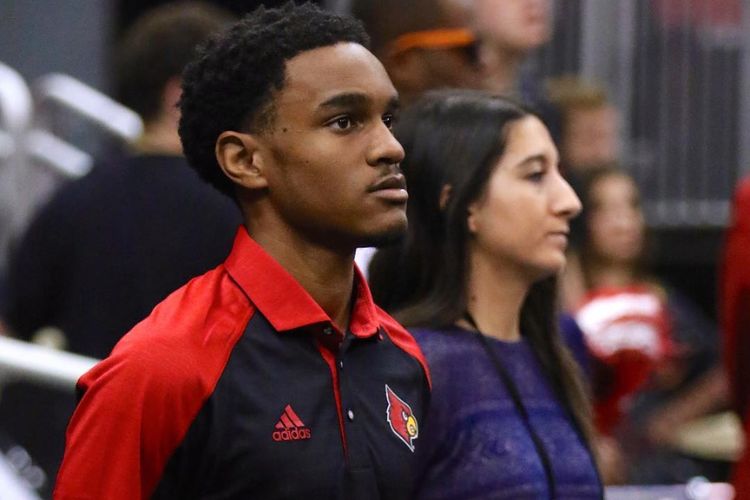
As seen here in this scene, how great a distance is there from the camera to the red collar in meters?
2.86

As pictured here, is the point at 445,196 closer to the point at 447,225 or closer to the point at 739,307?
the point at 447,225

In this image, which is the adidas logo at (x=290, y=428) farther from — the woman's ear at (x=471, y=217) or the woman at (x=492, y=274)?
the woman's ear at (x=471, y=217)

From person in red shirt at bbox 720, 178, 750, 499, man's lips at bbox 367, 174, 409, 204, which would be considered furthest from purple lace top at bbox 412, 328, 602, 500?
man's lips at bbox 367, 174, 409, 204

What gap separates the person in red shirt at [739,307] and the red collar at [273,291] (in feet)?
4.60

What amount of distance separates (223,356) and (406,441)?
0.39 meters

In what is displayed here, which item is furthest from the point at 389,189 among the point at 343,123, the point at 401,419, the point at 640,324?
the point at 640,324

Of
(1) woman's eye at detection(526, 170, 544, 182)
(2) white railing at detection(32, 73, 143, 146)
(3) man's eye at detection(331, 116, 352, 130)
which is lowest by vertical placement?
(1) woman's eye at detection(526, 170, 544, 182)

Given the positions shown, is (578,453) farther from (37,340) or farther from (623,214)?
(623,214)

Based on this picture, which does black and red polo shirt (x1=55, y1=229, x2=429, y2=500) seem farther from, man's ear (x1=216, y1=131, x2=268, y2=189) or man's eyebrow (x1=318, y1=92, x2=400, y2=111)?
man's eyebrow (x1=318, y1=92, x2=400, y2=111)

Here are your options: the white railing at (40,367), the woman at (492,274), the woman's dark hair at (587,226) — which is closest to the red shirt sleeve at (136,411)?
the woman at (492,274)

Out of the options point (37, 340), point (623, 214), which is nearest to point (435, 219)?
point (37, 340)

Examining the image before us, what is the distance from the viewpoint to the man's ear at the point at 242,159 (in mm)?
2910

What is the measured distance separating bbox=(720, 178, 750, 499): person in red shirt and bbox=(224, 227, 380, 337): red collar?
4.60 ft

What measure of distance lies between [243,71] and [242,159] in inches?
5.9
